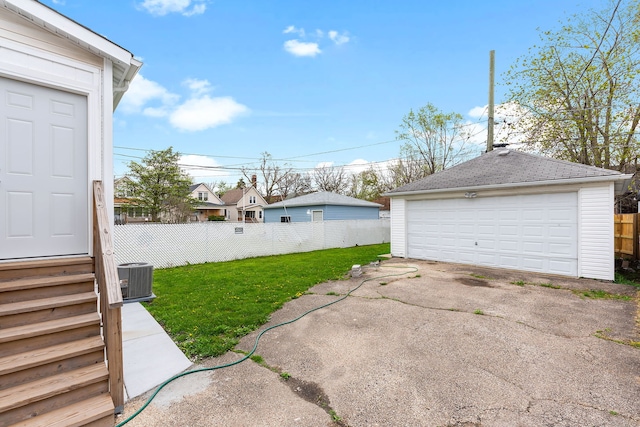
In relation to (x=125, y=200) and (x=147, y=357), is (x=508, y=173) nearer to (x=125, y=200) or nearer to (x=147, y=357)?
(x=147, y=357)

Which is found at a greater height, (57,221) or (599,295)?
(57,221)

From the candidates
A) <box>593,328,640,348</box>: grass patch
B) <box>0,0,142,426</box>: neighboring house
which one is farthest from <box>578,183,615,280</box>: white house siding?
<box>0,0,142,426</box>: neighboring house

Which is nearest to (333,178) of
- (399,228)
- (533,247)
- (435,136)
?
(435,136)

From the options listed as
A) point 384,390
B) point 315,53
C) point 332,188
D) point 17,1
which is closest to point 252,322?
point 384,390

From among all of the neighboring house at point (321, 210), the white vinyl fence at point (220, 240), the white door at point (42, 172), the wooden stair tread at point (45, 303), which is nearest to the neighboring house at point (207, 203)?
the neighboring house at point (321, 210)

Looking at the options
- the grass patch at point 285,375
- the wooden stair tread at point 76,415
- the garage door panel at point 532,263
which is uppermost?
the garage door panel at point 532,263

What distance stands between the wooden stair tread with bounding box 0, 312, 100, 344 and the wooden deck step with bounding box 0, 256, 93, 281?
0.55m

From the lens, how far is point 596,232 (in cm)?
674

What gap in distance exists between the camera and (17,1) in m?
2.83

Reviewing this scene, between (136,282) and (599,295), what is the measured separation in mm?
8687

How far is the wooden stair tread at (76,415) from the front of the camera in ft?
6.79

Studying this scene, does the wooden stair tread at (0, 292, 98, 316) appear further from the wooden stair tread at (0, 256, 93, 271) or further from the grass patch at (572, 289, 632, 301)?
the grass patch at (572, 289, 632, 301)

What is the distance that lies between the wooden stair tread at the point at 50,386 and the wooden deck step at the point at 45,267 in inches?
41.8

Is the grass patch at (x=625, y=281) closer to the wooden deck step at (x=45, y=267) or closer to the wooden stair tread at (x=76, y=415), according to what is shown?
the wooden stair tread at (x=76, y=415)
